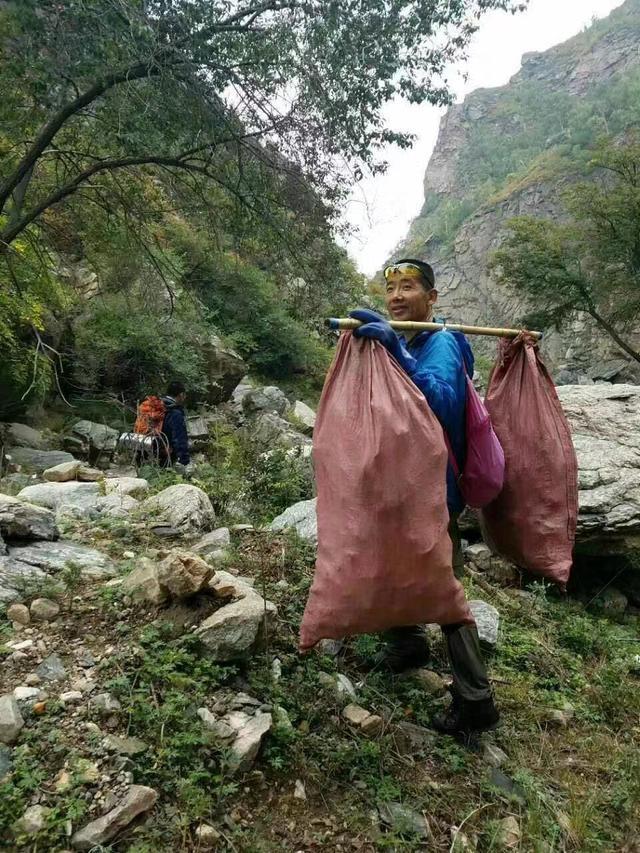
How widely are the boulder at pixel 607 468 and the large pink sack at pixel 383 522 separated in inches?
120

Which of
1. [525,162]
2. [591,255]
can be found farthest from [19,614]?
[525,162]

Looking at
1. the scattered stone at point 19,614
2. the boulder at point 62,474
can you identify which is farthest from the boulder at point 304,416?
the scattered stone at point 19,614

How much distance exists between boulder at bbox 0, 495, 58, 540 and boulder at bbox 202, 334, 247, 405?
337 inches

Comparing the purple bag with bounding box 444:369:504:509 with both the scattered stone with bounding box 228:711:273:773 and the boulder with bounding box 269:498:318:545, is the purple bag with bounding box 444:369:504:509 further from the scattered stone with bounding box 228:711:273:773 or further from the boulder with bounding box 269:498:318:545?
the boulder with bounding box 269:498:318:545

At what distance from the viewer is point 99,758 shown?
1709 millimetres

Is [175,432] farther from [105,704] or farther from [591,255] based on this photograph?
[591,255]

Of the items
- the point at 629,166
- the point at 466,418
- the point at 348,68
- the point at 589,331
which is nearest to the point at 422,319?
the point at 466,418

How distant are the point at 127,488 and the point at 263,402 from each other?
7.24 metres

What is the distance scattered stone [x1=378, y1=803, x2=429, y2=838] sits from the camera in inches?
70.1

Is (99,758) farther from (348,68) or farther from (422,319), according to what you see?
(348,68)

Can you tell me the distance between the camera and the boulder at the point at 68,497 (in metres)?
4.09

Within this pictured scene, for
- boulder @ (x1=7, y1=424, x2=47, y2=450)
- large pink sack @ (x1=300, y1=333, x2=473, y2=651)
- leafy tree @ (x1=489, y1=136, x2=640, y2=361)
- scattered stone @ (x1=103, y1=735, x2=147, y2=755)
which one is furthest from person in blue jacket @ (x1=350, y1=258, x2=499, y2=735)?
leafy tree @ (x1=489, y1=136, x2=640, y2=361)

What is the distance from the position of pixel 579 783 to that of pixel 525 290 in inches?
727

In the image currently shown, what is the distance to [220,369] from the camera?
40.2 ft
